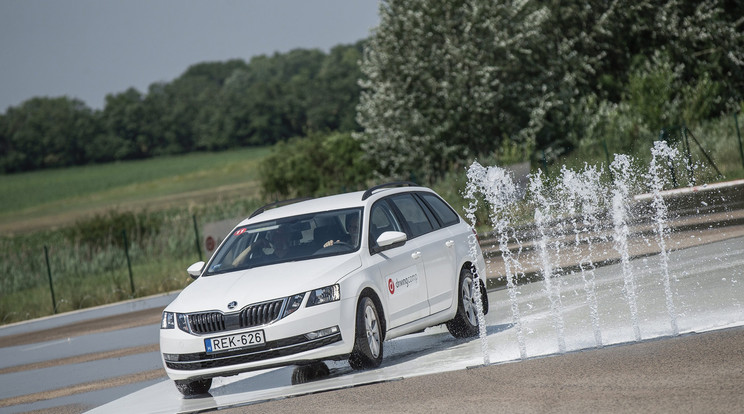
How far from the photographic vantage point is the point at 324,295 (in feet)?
34.6

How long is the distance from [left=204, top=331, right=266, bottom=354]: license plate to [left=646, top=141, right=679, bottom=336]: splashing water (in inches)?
143

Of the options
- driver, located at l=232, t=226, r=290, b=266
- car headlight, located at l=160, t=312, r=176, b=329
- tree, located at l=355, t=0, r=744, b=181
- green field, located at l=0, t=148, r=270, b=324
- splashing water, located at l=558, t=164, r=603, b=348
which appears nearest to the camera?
car headlight, located at l=160, t=312, r=176, b=329

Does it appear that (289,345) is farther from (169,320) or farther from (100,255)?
(100,255)

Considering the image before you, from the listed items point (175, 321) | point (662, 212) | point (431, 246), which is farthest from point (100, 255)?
point (175, 321)

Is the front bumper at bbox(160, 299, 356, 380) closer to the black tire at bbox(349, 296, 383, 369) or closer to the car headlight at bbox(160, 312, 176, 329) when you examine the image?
→ the black tire at bbox(349, 296, 383, 369)

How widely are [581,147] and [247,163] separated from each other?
80.0 m

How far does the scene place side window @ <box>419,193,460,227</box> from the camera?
13.2 m

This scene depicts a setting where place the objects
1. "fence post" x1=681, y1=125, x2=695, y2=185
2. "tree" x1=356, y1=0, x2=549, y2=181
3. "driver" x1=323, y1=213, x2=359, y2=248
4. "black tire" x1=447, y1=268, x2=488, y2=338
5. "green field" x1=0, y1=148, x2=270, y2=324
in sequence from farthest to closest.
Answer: "tree" x1=356, y1=0, x2=549, y2=181, "fence post" x1=681, y1=125, x2=695, y2=185, "green field" x1=0, y1=148, x2=270, y2=324, "black tire" x1=447, y1=268, x2=488, y2=338, "driver" x1=323, y1=213, x2=359, y2=248

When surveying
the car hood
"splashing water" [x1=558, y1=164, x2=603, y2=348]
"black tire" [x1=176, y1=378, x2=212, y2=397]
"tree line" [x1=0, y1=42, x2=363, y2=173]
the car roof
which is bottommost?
"splashing water" [x1=558, y1=164, x2=603, y2=348]

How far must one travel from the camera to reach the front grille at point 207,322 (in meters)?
10.6

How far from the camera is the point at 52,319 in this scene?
28750 mm

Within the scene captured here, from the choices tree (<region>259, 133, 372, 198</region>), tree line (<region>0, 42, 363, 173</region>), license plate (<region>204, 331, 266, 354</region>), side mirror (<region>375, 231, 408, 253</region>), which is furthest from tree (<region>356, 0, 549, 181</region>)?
tree line (<region>0, 42, 363, 173</region>)

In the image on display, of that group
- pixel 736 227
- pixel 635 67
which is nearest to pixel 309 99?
pixel 635 67

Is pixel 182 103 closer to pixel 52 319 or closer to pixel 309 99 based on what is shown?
pixel 309 99
